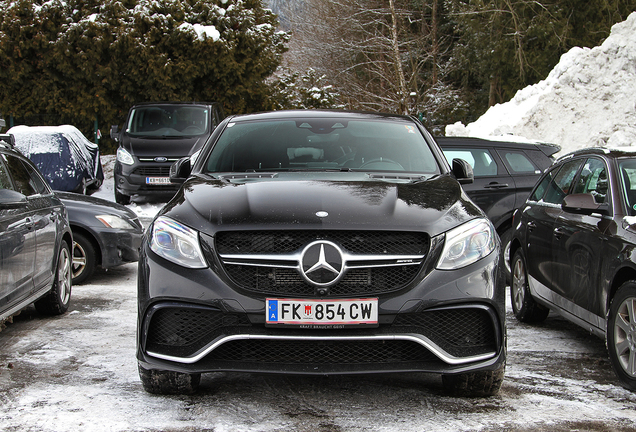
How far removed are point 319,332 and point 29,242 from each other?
290 centimetres

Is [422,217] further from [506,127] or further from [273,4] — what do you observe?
[273,4]

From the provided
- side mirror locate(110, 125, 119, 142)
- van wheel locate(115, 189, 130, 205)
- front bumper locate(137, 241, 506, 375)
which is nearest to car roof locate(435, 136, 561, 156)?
front bumper locate(137, 241, 506, 375)

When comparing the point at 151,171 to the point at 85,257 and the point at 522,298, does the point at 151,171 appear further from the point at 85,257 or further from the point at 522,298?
the point at 522,298

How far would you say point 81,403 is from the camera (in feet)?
13.4

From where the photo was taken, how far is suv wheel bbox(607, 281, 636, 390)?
444 centimetres

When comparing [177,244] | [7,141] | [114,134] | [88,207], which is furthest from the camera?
[114,134]

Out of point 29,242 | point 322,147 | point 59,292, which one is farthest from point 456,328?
point 59,292

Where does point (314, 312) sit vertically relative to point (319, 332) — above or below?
above

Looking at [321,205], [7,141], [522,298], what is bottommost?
[522,298]

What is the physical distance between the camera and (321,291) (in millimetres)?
3789

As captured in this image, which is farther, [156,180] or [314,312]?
[156,180]

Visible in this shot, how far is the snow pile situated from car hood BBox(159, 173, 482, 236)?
14855mm

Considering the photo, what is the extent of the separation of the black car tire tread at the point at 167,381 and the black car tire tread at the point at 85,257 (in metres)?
4.24

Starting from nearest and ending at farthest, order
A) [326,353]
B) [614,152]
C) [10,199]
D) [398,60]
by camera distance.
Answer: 1. [326,353]
2. [10,199]
3. [614,152]
4. [398,60]
